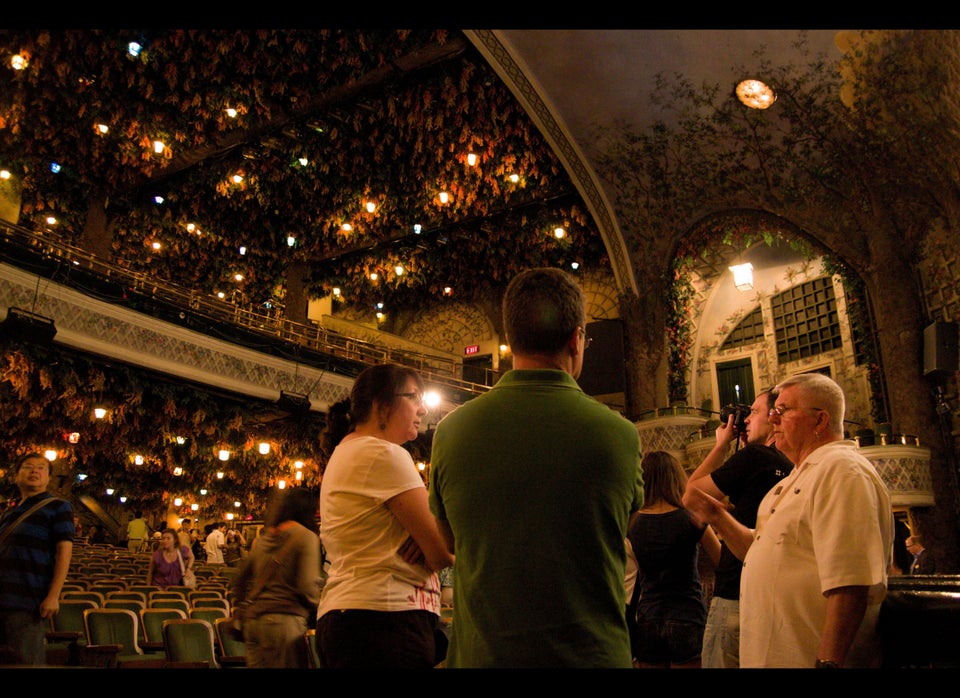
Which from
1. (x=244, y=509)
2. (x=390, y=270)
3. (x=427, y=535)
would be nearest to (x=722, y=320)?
(x=390, y=270)

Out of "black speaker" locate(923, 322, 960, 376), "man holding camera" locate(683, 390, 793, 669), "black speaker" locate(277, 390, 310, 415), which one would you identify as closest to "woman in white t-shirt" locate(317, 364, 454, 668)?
"man holding camera" locate(683, 390, 793, 669)

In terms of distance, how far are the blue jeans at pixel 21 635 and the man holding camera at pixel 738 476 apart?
3046 mm

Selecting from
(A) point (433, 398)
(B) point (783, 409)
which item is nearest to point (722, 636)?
(B) point (783, 409)

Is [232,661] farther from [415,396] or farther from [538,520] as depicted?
[538,520]

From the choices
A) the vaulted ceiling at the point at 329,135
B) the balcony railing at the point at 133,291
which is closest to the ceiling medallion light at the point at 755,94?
the vaulted ceiling at the point at 329,135

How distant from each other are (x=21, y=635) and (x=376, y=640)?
2.69 meters

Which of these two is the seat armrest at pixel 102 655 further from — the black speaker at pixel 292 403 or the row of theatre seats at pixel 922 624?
the black speaker at pixel 292 403

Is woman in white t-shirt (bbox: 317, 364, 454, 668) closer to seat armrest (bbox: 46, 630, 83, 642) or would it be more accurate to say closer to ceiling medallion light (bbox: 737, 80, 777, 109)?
seat armrest (bbox: 46, 630, 83, 642)

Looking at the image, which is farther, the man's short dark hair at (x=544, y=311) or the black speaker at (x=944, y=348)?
the black speaker at (x=944, y=348)

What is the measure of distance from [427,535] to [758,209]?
532 inches

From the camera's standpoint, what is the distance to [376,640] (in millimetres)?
1642

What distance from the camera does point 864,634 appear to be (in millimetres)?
1821

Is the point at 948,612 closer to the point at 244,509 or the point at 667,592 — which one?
the point at 667,592

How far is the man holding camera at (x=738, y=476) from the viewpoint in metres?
2.67
